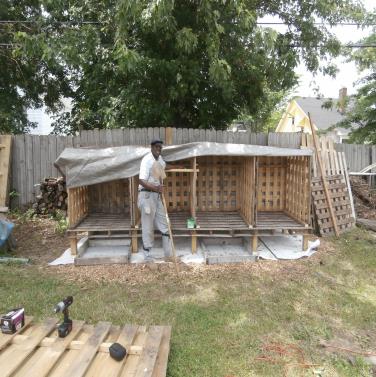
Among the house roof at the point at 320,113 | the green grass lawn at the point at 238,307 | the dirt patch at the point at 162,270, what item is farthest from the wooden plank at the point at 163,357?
the house roof at the point at 320,113

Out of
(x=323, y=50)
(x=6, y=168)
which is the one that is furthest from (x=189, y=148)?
(x=323, y=50)

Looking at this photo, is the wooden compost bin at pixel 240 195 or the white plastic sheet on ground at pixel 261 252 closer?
the white plastic sheet on ground at pixel 261 252

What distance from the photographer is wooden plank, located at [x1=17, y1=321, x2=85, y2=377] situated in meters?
2.54

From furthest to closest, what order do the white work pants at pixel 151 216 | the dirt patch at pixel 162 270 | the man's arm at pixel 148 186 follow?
the white work pants at pixel 151 216
the man's arm at pixel 148 186
the dirt patch at pixel 162 270

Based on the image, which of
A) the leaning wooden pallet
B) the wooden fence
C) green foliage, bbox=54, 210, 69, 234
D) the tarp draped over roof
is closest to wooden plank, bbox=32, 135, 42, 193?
the wooden fence

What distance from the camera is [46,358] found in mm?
2740

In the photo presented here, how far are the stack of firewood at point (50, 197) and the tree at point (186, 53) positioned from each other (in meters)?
2.30

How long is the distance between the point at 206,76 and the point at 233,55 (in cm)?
96

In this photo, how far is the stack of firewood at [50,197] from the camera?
8062 mm

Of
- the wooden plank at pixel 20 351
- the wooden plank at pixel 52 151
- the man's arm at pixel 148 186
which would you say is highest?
the wooden plank at pixel 52 151

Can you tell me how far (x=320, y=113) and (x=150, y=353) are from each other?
84.6 ft

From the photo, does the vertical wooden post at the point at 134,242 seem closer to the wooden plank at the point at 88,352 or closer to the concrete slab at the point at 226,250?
the concrete slab at the point at 226,250

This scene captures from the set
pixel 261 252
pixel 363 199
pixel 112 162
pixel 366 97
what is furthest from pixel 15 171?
pixel 366 97

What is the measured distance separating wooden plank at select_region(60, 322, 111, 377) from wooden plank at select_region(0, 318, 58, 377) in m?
0.43
